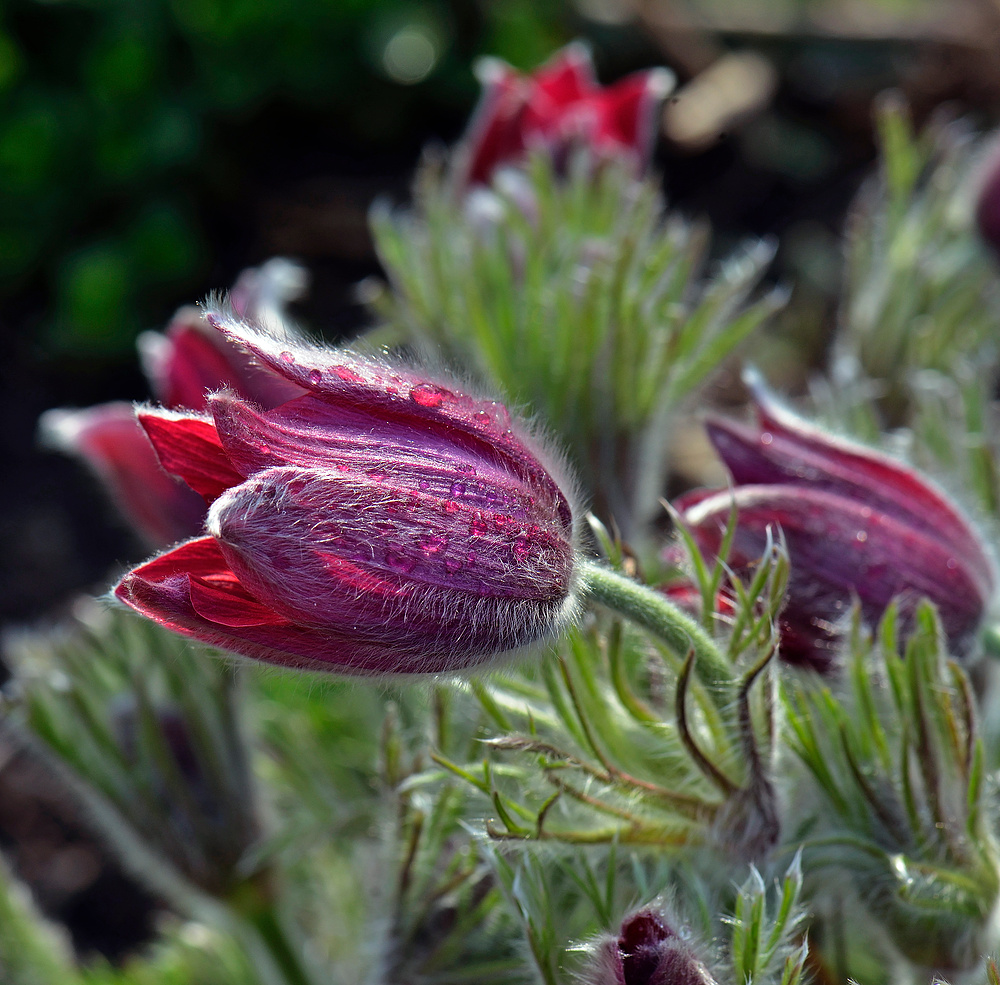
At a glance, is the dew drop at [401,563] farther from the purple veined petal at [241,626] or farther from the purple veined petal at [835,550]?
the purple veined petal at [835,550]

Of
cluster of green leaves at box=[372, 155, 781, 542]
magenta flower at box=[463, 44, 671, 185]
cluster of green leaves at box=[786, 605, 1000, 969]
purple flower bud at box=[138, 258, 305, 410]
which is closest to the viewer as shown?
cluster of green leaves at box=[786, 605, 1000, 969]

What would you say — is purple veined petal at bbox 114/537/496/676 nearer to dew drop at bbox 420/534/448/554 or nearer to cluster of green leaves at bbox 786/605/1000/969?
dew drop at bbox 420/534/448/554

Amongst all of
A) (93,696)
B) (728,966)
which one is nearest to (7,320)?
(93,696)

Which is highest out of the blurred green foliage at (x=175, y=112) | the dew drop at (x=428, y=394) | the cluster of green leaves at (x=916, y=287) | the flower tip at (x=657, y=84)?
the blurred green foliage at (x=175, y=112)

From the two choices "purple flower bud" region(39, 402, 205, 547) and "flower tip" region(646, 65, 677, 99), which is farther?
"flower tip" region(646, 65, 677, 99)

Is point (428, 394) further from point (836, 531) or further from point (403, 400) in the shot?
point (836, 531)

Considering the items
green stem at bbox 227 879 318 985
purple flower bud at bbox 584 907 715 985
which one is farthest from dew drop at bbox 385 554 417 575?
green stem at bbox 227 879 318 985

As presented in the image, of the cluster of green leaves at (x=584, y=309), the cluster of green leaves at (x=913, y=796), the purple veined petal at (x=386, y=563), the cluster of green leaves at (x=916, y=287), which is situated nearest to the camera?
the purple veined petal at (x=386, y=563)

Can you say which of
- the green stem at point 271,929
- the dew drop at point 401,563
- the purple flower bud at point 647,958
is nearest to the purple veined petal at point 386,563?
the dew drop at point 401,563
